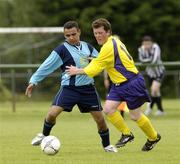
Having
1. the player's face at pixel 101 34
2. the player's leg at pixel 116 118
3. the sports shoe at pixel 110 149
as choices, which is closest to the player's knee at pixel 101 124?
the player's leg at pixel 116 118

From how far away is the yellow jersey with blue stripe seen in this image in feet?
35.4

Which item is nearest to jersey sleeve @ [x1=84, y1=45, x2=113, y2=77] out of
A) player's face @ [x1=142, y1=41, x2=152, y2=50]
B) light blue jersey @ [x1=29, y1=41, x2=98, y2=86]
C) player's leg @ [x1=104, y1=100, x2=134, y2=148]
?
light blue jersey @ [x1=29, y1=41, x2=98, y2=86]

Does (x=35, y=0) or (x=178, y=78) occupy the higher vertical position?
(x=35, y=0)

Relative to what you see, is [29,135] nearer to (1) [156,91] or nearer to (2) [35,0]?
(1) [156,91]

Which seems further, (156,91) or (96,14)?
(96,14)

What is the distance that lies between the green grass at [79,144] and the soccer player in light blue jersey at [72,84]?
18.6 inches

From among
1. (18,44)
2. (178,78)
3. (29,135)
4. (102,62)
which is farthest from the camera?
(18,44)

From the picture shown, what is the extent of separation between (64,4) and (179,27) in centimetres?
577

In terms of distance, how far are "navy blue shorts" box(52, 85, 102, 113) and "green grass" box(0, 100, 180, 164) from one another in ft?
2.14

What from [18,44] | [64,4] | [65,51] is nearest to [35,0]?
[64,4]

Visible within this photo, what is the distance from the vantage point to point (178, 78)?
28.5 meters

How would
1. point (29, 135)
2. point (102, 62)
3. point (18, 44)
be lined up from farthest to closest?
point (18, 44), point (29, 135), point (102, 62)

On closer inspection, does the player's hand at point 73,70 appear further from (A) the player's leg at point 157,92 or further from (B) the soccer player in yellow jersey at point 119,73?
(A) the player's leg at point 157,92

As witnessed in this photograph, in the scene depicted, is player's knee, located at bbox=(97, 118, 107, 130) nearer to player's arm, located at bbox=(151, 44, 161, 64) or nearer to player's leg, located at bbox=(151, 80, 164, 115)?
player's leg, located at bbox=(151, 80, 164, 115)
